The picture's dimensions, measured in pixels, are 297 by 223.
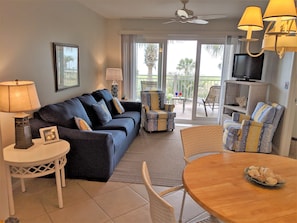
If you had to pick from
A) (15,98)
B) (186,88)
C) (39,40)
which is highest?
(39,40)

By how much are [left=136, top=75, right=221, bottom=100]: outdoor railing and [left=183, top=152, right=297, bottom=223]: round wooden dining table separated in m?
4.01

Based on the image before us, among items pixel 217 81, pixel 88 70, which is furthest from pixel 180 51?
pixel 88 70

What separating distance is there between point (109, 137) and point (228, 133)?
2201 mm

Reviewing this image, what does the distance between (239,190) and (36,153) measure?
6.15ft

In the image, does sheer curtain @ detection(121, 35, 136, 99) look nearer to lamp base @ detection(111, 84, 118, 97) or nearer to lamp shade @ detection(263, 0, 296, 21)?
lamp base @ detection(111, 84, 118, 97)

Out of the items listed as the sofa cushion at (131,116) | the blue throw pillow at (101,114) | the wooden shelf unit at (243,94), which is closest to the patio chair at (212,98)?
the wooden shelf unit at (243,94)

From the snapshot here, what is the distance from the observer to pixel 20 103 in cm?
223

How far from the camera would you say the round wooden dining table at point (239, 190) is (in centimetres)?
120

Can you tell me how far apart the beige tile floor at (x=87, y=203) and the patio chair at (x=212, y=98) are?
350cm

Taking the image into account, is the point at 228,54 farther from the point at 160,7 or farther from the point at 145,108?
the point at 145,108

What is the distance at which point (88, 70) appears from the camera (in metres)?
4.77

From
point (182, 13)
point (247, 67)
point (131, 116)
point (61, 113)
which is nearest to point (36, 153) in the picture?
point (61, 113)

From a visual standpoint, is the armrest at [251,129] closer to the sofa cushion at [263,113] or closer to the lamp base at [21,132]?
the sofa cushion at [263,113]

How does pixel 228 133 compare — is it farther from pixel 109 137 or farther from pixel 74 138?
pixel 74 138
